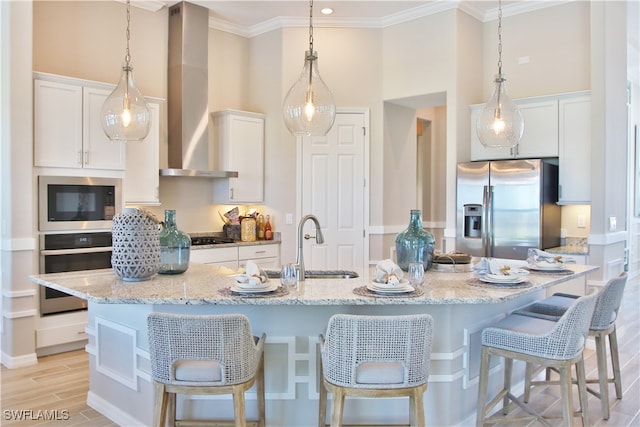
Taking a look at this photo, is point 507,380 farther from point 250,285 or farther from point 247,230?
point 247,230

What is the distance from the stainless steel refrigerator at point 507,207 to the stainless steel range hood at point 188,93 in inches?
102

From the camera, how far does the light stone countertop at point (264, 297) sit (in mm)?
2357

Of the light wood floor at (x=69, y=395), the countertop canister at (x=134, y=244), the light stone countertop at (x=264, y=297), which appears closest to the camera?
the light stone countertop at (x=264, y=297)

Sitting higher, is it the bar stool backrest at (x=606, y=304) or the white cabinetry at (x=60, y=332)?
the bar stool backrest at (x=606, y=304)

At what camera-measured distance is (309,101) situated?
332 cm

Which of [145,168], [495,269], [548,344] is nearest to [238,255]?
[145,168]

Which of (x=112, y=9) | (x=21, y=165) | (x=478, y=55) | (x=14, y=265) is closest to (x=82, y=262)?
(x=14, y=265)

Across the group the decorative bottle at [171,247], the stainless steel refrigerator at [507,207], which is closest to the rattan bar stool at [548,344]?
the decorative bottle at [171,247]

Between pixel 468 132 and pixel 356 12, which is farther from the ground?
pixel 356 12

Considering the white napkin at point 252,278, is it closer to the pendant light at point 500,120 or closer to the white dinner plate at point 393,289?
the white dinner plate at point 393,289

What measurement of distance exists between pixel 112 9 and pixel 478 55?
3872 millimetres

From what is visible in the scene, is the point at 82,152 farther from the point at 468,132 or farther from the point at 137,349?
the point at 468,132

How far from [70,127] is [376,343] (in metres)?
3.47

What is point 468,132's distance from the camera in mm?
5457
